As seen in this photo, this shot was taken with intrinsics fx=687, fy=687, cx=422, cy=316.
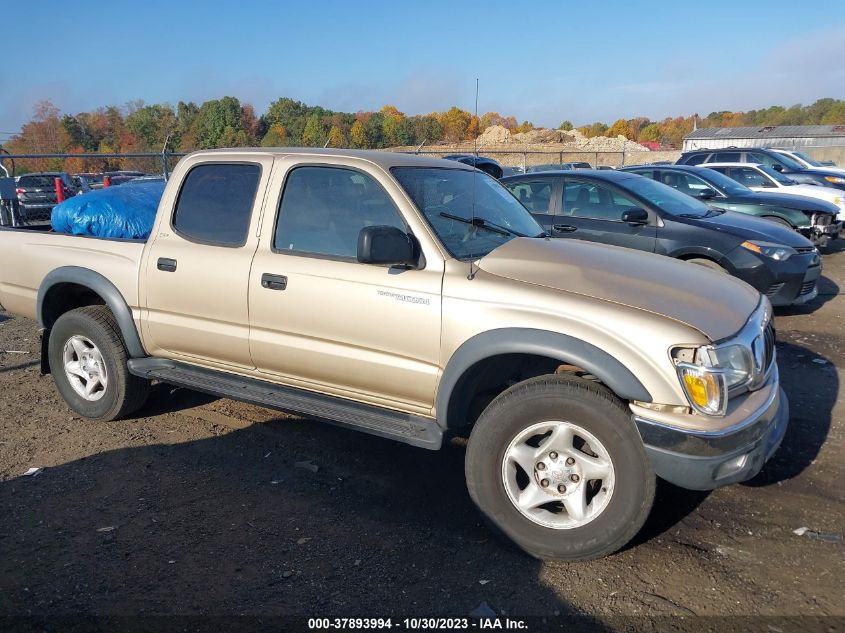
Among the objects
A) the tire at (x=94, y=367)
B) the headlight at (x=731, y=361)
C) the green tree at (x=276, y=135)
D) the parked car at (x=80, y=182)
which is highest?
the green tree at (x=276, y=135)

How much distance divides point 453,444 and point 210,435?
1.73 metres

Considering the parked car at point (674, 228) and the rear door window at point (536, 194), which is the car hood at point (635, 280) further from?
the rear door window at point (536, 194)

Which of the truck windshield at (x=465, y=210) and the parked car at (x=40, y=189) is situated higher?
the truck windshield at (x=465, y=210)

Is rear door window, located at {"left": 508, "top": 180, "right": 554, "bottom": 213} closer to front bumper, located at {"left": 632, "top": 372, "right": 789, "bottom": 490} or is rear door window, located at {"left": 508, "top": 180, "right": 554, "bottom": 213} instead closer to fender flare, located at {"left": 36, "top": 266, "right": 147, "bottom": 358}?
fender flare, located at {"left": 36, "top": 266, "right": 147, "bottom": 358}

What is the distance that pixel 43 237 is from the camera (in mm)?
5242

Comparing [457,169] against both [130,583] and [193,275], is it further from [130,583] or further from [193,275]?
[130,583]

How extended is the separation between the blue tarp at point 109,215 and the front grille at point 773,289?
6333 millimetres

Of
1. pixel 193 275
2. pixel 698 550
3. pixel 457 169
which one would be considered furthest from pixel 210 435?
pixel 698 550

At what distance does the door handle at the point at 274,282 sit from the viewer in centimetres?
403

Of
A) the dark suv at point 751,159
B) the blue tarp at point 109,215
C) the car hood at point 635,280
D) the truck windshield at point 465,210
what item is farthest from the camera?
the dark suv at point 751,159

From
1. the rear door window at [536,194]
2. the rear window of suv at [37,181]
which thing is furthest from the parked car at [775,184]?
the rear window of suv at [37,181]

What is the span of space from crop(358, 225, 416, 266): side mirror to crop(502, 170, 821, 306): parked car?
152 inches

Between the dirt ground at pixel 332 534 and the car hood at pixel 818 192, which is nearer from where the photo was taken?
the dirt ground at pixel 332 534

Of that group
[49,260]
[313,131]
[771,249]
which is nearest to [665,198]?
[771,249]
